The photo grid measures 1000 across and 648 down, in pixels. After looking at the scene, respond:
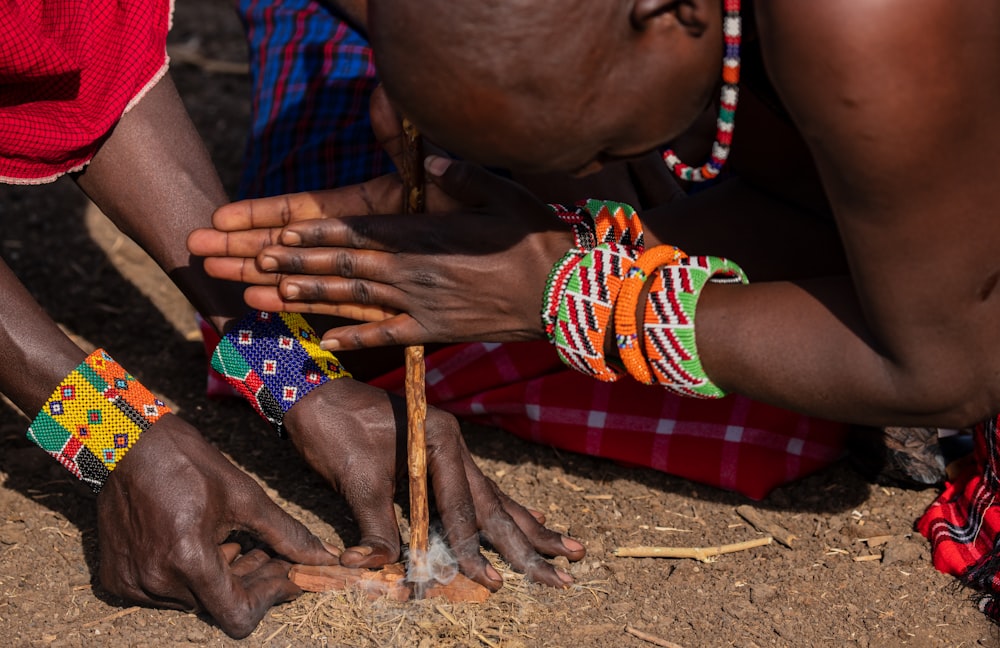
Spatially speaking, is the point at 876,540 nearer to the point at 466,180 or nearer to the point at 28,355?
the point at 466,180

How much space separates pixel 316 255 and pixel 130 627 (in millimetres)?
714

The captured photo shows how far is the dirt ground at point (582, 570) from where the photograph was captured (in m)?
1.93

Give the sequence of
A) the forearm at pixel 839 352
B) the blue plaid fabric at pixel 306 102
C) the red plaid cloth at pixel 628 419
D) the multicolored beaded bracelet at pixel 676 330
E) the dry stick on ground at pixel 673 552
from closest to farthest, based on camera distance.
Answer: the forearm at pixel 839 352
the multicolored beaded bracelet at pixel 676 330
the dry stick on ground at pixel 673 552
the red plaid cloth at pixel 628 419
the blue plaid fabric at pixel 306 102

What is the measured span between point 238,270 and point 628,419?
35.4 inches

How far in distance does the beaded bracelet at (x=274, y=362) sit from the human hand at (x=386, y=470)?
3 centimetres

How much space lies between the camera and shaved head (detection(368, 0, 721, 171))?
136cm

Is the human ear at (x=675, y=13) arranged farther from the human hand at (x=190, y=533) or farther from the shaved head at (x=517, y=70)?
the human hand at (x=190, y=533)

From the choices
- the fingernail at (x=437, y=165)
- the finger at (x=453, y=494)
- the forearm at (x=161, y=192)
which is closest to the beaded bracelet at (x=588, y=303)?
the fingernail at (x=437, y=165)

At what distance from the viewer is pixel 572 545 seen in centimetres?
212

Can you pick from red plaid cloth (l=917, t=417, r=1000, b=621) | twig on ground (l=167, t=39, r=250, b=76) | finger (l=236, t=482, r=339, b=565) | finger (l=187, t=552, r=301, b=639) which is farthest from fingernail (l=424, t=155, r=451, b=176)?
twig on ground (l=167, t=39, r=250, b=76)

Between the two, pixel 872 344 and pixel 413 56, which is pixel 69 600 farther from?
pixel 872 344

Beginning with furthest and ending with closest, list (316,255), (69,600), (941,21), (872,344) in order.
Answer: (69,600) → (316,255) → (872,344) → (941,21)

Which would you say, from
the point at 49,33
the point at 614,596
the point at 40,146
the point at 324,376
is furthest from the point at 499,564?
the point at 49,33

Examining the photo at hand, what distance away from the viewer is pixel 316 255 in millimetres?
1831
